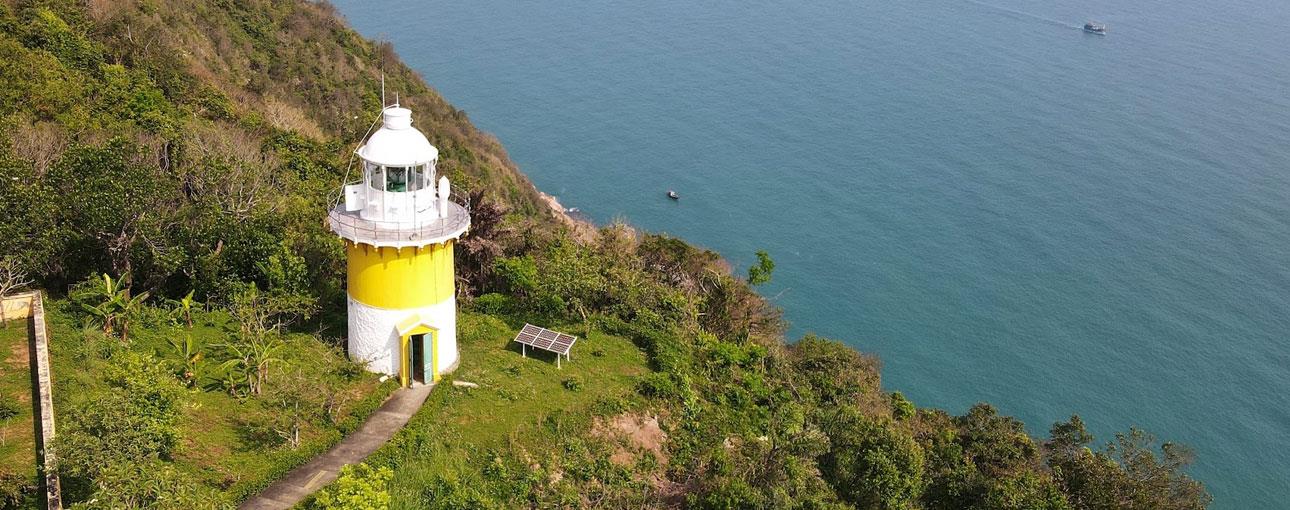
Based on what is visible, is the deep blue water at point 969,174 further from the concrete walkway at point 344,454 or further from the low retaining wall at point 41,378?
the low retaining wall at point 41,378

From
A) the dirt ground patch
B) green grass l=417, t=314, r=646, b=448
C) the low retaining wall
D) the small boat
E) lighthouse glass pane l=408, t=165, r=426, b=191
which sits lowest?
the dirt ground patch

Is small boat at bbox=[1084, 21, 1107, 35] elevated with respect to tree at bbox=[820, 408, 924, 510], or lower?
elevated

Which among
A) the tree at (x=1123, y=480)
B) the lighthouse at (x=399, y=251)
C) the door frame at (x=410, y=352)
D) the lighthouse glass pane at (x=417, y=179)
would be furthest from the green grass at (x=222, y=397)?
the tree at (x=1123, y=480)

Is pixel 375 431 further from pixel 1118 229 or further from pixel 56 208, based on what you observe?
pixel 1118 229

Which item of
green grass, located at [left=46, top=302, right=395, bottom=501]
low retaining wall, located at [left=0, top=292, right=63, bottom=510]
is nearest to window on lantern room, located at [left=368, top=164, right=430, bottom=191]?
green grass, located at [left=46, top=302, right=395, bottom=501]

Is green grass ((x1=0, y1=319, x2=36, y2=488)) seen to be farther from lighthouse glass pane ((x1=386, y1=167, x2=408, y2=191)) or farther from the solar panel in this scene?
the solar panel

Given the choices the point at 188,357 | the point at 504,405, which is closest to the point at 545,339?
the point at 504,405
